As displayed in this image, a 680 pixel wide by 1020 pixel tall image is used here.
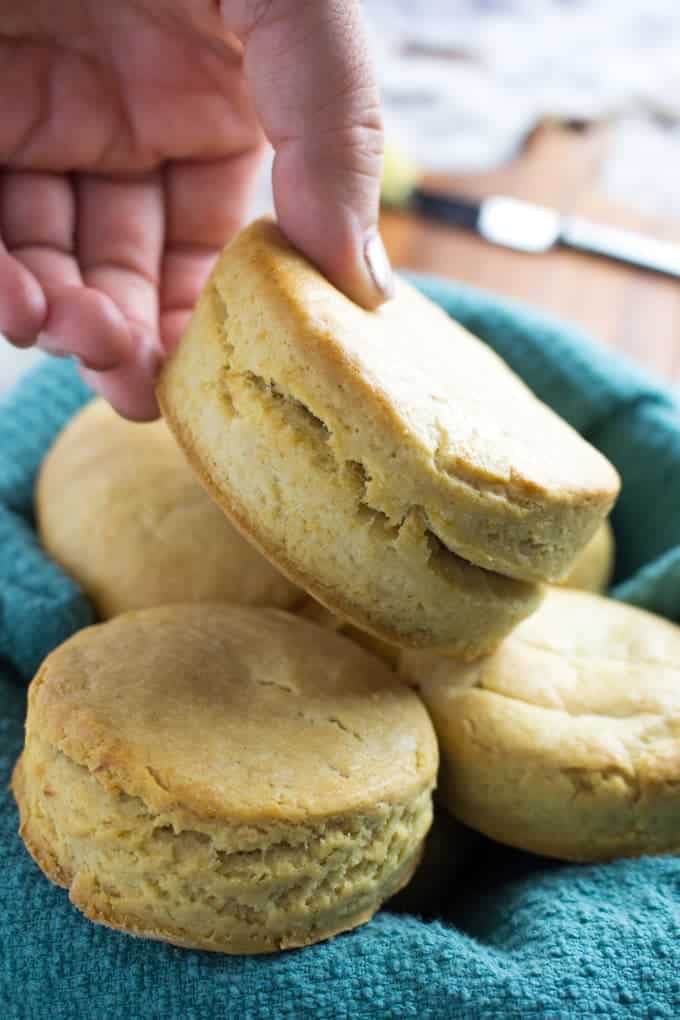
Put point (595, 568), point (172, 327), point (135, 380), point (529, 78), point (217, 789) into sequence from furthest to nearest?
1. point (529, 78)
2. point (595, 568)
3. point (172, 327)
4. point (135, 380)
5. point (217, 789)

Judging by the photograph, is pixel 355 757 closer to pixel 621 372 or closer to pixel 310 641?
pixel 310 641

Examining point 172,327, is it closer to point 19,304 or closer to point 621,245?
point 19,304

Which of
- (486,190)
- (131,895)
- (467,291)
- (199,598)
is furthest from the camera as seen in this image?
(486,190)

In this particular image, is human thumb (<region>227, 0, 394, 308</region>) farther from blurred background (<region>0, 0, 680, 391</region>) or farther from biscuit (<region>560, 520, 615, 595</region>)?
blurred background (<region>0, 0, 680, 391</region>)

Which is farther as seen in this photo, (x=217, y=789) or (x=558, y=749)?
(x=558, y=749)

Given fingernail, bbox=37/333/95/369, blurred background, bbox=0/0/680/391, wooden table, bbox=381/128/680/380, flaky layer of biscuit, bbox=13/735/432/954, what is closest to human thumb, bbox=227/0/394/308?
fingernail, bbox=37/333/95/369

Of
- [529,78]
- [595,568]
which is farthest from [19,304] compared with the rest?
[529,78]

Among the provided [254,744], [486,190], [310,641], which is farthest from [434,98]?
[254,744]
